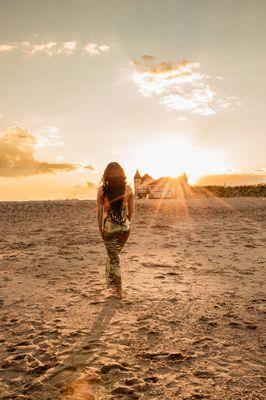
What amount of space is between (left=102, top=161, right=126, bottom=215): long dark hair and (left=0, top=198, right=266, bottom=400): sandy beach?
65.0 inches

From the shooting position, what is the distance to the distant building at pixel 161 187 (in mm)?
49706

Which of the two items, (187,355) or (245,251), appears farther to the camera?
(245,251)

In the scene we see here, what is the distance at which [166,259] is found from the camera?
930 cm

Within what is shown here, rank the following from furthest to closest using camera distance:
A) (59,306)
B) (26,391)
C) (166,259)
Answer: (166,259) < (59,306) < (26,391)

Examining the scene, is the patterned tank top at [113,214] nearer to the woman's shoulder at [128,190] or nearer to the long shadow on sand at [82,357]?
the woman's shoulder at [128,190]

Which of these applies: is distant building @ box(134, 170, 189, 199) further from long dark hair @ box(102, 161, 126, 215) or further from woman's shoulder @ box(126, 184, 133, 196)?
long dark hair @ box(102, 161, 126, 215)

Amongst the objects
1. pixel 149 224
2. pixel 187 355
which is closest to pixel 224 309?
pixel 187 355

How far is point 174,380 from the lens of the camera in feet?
11.8

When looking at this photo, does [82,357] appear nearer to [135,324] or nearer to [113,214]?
[135,324]

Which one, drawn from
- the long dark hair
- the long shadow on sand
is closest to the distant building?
the long dark hair

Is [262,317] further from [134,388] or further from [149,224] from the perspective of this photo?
[149,224]

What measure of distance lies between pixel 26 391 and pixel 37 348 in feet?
2.89

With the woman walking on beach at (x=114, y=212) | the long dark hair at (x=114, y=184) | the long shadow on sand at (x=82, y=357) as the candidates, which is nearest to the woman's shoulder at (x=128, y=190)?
the woman walking on beach at (x=114, y=212)

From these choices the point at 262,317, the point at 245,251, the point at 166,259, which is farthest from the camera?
the point at 245,251
